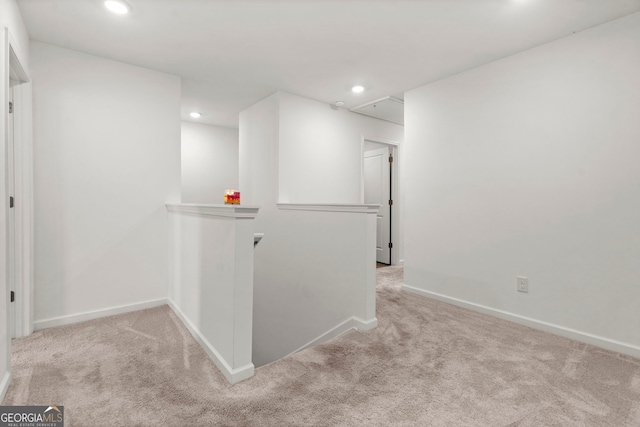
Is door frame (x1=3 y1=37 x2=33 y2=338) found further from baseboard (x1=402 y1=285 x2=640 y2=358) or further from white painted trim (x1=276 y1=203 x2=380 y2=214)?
baseboard (x1=402 y1=285 x2=640 y2=358)

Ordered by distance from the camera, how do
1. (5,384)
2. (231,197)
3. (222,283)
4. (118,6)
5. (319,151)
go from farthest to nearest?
(319,151), (231,197), (118,6), (222,283), (5,384)

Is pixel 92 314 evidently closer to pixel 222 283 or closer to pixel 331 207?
pixel 222 283

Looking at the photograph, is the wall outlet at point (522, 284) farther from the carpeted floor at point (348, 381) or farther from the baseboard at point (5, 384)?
the baseboard at point (5, 384)

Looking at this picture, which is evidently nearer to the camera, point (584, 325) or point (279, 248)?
point (584, 325)

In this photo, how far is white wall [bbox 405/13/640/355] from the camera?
86.0 inches

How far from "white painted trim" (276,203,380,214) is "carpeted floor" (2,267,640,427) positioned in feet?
3.27

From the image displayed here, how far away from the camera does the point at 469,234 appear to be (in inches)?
120

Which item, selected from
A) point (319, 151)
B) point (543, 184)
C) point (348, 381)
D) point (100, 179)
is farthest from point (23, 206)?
point (543, 184)

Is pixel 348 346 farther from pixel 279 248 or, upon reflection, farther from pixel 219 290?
pixel 279 248

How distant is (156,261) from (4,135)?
1.70 metres

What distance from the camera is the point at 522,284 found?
8.80 ft

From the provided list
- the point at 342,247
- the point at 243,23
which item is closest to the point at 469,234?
the point at 342,247

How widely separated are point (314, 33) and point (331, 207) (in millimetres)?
1450

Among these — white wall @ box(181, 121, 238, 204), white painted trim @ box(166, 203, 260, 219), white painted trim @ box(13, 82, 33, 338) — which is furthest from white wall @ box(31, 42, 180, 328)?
white wall @ box(181, 121, 238, 204)
